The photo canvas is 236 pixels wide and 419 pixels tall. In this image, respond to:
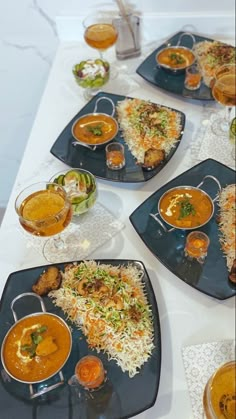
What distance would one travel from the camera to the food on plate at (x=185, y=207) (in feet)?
3.84

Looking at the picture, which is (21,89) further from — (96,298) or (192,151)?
(96,298)

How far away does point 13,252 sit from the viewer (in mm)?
1203

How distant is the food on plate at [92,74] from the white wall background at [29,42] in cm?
28

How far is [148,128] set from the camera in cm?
143

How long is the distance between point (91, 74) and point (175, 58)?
0.34m

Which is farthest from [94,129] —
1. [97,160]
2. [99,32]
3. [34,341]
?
[34,341]

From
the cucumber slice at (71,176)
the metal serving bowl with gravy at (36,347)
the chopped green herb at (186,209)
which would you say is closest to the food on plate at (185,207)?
the chopped green herb at (186,209)

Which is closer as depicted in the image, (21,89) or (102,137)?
(102,137)

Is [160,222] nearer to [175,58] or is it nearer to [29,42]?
[175,58]

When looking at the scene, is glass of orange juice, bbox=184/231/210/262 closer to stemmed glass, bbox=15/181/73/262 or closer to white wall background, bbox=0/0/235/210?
stemmed glass, bbox=15/181/73/262

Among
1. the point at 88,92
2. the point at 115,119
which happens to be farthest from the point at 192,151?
the point at 88,92

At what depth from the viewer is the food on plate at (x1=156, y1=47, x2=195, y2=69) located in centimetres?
167

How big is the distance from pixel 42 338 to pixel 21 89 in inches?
51.4

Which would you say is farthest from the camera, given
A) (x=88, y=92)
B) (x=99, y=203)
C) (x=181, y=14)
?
(x=181, y=14)
